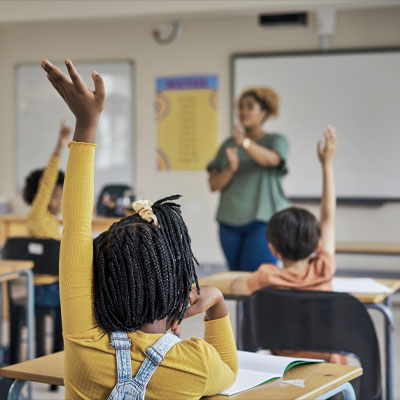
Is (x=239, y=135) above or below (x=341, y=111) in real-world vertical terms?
below

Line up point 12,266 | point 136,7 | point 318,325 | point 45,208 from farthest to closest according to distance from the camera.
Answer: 1. point 136,7
2. point 45,208
3. point 12,266
4. point 318,325

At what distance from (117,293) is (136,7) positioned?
10.4 feet

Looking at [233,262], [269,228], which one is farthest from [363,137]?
[269,228]

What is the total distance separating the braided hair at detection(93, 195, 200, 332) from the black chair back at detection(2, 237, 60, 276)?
216 centimetres

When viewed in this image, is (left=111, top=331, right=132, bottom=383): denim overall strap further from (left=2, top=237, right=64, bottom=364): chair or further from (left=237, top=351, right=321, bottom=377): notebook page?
(left=2, top=237, right=64, bottom=364): chair

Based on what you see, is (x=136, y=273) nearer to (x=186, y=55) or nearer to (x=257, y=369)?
(x=257, y=369)

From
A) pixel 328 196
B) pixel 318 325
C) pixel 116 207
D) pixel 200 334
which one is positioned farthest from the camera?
pixel 116 207

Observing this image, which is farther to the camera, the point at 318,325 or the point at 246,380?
the point at 318,325

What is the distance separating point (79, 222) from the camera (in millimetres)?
1146

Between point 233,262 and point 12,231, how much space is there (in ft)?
9.10

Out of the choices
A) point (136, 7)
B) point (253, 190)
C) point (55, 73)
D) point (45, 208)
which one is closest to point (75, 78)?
point (55, 73)

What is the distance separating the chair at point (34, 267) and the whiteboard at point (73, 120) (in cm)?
334

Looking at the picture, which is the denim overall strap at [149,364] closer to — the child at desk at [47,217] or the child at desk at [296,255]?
the child at desk at [296,255]

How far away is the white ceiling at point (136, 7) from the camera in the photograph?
3.87 m
